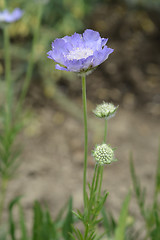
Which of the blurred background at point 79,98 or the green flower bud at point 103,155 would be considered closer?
the green flower bud at point 103,155

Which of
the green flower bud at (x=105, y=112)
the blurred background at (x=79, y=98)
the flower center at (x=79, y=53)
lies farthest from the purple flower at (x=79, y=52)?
the blurred background at (x=79, y=98)

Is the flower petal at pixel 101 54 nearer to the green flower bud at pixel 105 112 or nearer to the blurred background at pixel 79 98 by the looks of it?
the green flower bud at pixel 105 112

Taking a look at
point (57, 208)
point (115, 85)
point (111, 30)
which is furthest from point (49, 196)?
point (111, 30)

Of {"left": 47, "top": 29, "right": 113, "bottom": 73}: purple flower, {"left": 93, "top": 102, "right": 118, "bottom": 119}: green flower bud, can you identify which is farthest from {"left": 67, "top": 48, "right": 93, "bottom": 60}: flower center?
{"left": 93, "top": 102, "right": 118, "bottom": 119}: green flower bud

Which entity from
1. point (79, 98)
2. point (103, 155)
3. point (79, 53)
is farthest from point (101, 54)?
point (79, 98)

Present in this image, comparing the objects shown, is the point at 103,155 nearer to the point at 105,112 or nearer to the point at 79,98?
the point at 105,112

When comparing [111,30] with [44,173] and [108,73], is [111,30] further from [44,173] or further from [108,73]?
[44,173]

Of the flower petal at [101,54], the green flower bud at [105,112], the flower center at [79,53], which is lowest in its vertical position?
the green flower bud at [105,112]
